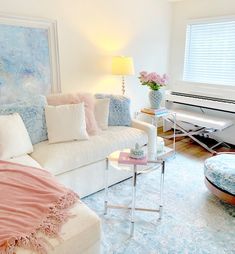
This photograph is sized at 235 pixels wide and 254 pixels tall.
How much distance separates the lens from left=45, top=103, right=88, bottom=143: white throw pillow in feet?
Result: 8.41

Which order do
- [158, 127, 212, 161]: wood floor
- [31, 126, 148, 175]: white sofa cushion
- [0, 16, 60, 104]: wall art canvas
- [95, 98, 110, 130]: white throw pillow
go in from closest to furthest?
[31, 126, 148, 175]: white sofa cushion → [0, 16, 60, 104]: wall art canvas → [95, 98, 110, 130]: white throw pillow → [158, 127, 212, 161]: wood floor

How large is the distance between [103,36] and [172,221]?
268 cm

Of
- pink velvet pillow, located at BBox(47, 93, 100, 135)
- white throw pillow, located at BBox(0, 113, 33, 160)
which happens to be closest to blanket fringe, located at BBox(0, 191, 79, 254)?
white throw pillow, located at BBox(0, 113, 33, 160)

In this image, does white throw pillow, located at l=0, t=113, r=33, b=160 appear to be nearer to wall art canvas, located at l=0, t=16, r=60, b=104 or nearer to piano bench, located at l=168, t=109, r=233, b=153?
wall art canvas, located at l=0, t=16, r=60, b=104

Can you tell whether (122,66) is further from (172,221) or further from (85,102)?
(172,221)

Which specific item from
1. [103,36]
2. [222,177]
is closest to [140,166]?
[222,177]

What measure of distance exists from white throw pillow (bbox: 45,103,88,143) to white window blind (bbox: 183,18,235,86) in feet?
8.45

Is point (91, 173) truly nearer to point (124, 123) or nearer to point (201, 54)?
point (124, 123)

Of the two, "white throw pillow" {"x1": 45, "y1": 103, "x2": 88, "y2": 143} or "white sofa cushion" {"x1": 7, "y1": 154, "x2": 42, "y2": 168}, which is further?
"white throw pillow" {"x1": 45, "y1": 103, "x2": 88, "y2": 143}

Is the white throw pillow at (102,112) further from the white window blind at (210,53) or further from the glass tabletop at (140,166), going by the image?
the white window blind at (210,53)

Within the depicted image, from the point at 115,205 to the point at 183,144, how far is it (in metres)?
2.10

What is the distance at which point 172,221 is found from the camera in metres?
2.18

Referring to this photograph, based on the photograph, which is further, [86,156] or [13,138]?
[86,156]

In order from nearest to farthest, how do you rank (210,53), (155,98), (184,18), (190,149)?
(155,98), (190,149), (210,53), (184,18)
